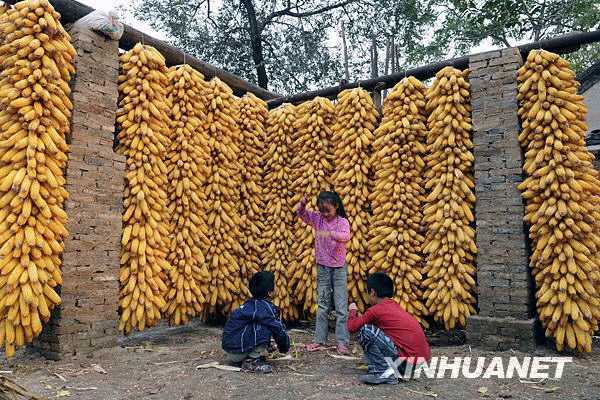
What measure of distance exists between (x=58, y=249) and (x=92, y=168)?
889 millimetres

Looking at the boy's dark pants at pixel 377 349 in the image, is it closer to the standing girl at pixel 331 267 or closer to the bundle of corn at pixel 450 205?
the standing girl at pixel 331 267

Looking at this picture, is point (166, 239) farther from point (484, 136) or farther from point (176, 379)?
point (484, 136)

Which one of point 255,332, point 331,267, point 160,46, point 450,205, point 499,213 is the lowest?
point 255,332

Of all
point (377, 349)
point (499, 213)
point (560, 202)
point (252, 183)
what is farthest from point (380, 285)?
point (252, 183)

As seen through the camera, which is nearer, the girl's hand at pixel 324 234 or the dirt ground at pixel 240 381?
the dirt ground at pixel 240 381

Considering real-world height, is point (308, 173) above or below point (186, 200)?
above

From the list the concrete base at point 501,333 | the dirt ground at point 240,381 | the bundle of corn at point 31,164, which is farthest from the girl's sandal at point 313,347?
the bundle of corn at point 31,164

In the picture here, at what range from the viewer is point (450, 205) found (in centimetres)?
481

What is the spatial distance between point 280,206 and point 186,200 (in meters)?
1.31

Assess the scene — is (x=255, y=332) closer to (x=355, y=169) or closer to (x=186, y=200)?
(x=186, y=200)

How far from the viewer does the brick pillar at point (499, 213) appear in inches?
174

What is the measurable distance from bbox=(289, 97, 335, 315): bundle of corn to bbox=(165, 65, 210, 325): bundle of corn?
1173 mm

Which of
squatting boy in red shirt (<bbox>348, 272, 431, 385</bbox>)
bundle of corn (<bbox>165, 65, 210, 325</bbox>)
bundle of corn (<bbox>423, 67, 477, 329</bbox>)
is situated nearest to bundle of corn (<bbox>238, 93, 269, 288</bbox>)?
bundle of corn (<bbox>165, 65, 210, 325</bbox>)

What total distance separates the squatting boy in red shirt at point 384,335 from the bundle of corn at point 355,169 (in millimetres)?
1623
